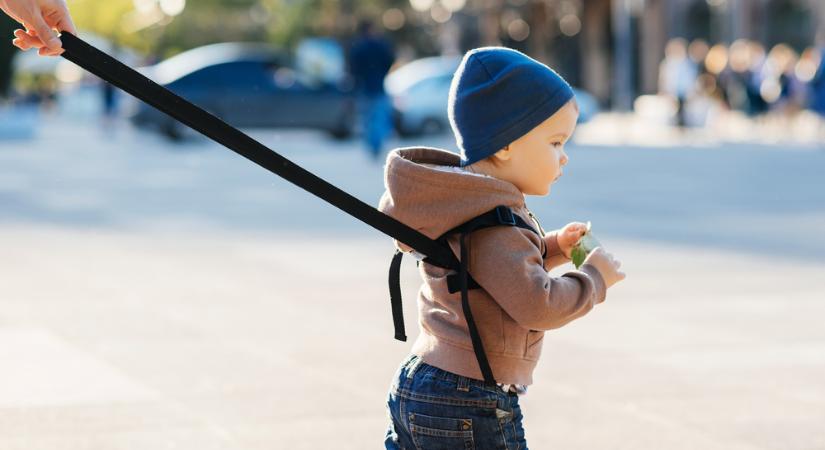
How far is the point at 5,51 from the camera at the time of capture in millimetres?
28859

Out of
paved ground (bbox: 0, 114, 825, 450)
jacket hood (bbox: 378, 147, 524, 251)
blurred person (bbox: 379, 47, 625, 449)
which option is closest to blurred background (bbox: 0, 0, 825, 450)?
paved ground (bbox: 0, 114, 825, 450)

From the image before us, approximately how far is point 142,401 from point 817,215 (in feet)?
26.0

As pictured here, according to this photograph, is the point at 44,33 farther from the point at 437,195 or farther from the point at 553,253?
the point at 553,253

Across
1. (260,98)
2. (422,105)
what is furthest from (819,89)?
(260,98)

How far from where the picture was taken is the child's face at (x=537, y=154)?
2957mm

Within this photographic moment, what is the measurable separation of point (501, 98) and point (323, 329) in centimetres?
386

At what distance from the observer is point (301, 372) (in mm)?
5691

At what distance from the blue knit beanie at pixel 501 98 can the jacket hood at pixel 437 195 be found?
79 mm

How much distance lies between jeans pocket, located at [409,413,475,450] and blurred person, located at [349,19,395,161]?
16487 mm

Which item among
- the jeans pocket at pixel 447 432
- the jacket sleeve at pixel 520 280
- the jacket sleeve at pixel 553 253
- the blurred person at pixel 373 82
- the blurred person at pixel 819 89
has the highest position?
the blurred person at pixel 819 89

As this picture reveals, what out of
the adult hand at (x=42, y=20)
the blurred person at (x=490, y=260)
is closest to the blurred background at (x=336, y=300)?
the blurred person at (x=490, y=260)

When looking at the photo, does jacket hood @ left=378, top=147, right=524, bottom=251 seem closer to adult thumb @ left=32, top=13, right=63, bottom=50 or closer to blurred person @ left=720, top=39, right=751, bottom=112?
adult thumb @ left=32, top=13, right=63, bottom=50

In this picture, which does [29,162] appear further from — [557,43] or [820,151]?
[557,43]

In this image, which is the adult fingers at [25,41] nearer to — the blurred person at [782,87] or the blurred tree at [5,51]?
the blurred person at [782,87]
